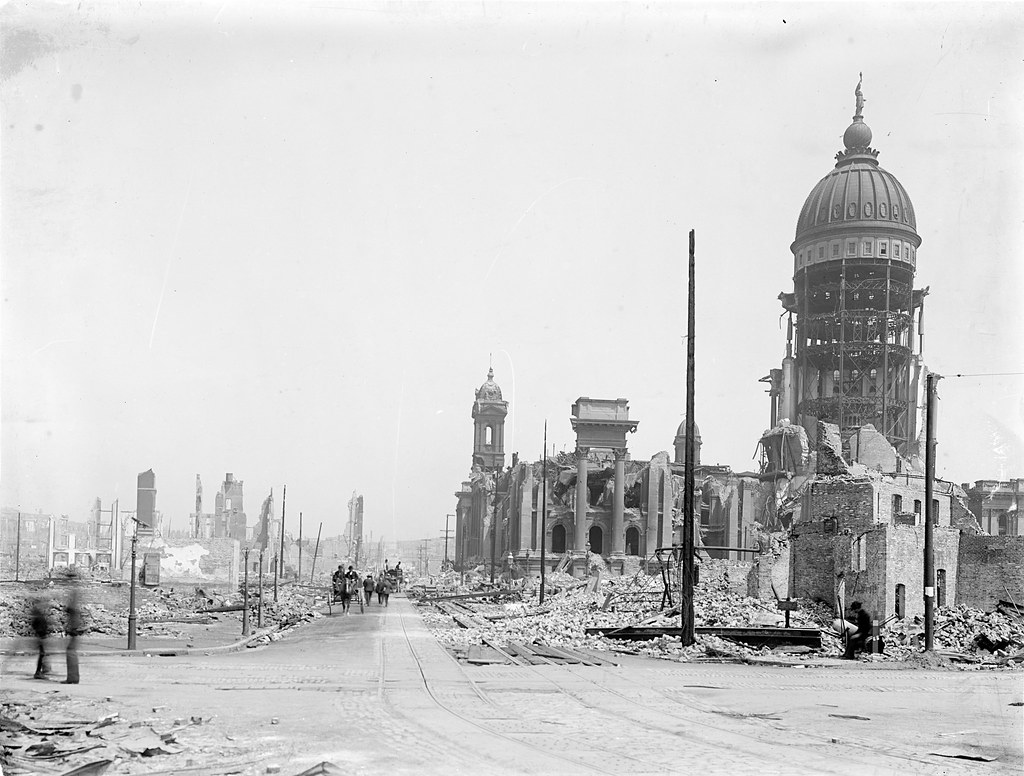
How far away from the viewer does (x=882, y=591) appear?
36.5m

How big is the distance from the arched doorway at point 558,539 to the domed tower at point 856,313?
1862 centimetres

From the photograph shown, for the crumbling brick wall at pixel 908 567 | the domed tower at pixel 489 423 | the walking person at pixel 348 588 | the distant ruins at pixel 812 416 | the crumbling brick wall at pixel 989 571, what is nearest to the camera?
the crumbling brick wall at pixel 908 567

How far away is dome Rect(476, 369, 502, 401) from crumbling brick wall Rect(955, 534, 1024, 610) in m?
68.5

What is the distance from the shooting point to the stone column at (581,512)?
7588 centimetres

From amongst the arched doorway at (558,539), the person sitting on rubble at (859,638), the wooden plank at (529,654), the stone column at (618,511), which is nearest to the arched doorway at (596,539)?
the arched doorway at (558,539)

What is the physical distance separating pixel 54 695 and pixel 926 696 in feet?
38.4

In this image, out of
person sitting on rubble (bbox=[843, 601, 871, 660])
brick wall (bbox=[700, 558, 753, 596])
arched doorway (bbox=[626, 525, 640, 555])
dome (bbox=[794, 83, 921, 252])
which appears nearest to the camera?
person sitting on rubble (bbox=[843, 601, 871, 660])

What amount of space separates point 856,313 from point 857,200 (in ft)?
29.6

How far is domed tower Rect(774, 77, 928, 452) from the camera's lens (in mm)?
75125

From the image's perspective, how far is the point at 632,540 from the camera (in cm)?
8088

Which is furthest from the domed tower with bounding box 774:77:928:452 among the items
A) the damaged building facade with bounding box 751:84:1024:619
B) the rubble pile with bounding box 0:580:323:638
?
the rubble pile with bounding box 0:580:323:638

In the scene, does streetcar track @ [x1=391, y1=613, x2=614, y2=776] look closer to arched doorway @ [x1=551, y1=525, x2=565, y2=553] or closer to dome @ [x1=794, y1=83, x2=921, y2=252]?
arched doorway @ [x1=551, y1=525, x2=565, y2=553]

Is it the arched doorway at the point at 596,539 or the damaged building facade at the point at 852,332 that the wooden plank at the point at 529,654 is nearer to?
the damaged building facade at the point at 852,332

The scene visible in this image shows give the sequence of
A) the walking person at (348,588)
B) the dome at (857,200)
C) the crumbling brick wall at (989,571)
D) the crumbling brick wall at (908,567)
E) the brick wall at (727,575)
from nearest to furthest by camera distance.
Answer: the crumbling brick wall at (908,567) → the crumbling brick wall at (989,571) → the walking person at (348,588) → the brick wall at (727,575) → the dome at (857,200)
